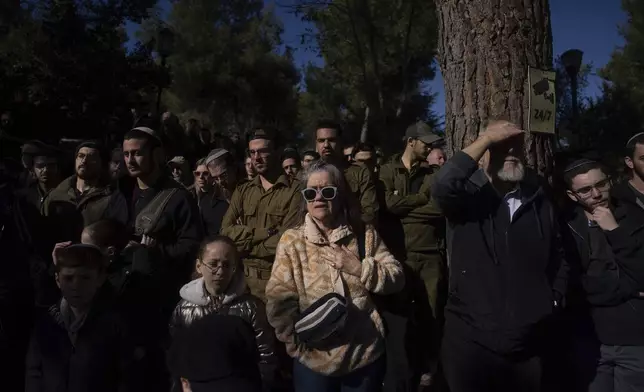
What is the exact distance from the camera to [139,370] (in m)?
3.50

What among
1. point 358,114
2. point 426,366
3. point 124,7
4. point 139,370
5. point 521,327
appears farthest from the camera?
point 358,114

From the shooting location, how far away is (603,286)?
316 centimetres

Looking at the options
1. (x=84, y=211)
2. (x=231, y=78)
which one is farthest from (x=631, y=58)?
(x=84, y=211)

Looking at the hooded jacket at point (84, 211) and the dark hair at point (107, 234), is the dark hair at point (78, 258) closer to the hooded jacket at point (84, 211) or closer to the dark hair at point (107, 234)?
the dark hair at point (107, 234)

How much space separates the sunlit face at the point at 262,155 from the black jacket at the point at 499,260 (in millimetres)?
2008

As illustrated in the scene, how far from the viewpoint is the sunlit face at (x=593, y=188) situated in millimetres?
3254

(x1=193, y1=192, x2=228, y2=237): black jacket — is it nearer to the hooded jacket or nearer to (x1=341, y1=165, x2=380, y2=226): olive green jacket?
the hooded jacket

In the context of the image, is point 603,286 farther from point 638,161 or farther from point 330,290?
point 330,290

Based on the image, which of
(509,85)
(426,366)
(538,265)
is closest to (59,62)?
(426,366)

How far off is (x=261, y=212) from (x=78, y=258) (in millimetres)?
1420

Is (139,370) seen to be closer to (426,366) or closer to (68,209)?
(68,209)

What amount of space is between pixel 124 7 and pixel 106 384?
45.9 ft

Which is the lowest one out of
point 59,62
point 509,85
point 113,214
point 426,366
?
point 426,366

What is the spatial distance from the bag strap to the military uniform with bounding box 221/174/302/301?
0.61 meters
